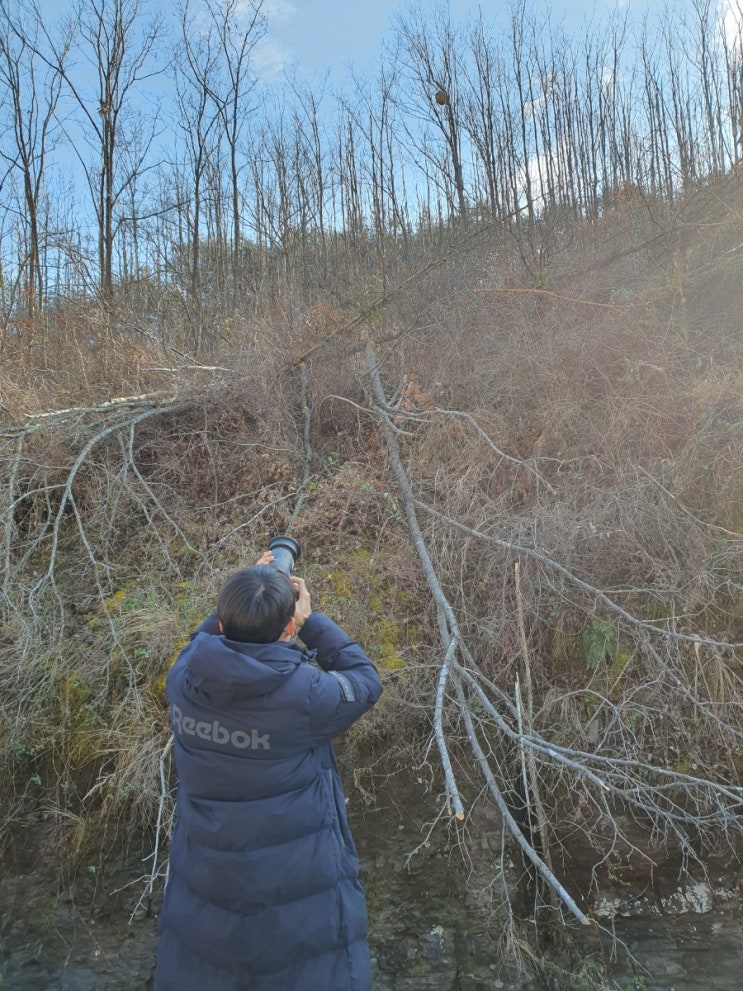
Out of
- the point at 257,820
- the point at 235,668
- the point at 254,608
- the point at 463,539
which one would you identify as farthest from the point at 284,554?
the point at 463,539

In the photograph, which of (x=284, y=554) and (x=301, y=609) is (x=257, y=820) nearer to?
(x=301, y=609)

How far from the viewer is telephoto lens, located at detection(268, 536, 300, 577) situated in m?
2.15

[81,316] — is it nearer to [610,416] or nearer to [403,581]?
[403,581]

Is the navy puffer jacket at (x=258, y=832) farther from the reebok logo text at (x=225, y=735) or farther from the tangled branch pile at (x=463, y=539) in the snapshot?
the tangled branch pile at (x=463, y=539)

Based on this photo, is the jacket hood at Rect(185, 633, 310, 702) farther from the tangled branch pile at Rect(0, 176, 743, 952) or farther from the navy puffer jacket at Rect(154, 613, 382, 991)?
the tangled branch pile at Rect(0, 176, 743, 952)

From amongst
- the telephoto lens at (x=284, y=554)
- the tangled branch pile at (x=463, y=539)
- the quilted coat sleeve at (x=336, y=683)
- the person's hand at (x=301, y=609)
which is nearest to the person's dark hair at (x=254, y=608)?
the quilted coat sleeve at (x=336, y=683)

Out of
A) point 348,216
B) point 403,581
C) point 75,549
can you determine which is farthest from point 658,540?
point 348,216

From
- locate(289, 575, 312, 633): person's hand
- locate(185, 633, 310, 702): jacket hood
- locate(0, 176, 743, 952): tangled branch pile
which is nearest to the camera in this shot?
locate(185, 633, 310, 702): jacket hood

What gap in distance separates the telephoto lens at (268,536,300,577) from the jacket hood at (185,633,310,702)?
51cm

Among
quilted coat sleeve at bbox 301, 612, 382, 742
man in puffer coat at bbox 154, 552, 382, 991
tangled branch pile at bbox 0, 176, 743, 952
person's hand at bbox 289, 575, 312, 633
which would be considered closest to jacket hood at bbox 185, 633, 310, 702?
man in puffer coat at bbox 154, 552, 382, 991

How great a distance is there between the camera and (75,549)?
4.84 m

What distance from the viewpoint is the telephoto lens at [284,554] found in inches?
84.7

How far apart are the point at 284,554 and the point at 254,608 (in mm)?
659

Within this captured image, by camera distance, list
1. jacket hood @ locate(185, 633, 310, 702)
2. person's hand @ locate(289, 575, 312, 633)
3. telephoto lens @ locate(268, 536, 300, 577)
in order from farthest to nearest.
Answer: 1. telephoto lens @ locate(268, 536, 300, 577)
2. person's hand @ locate(289, 575, 312, 633)
3. jacket hood @ locate(185, 633, 310, 702)
